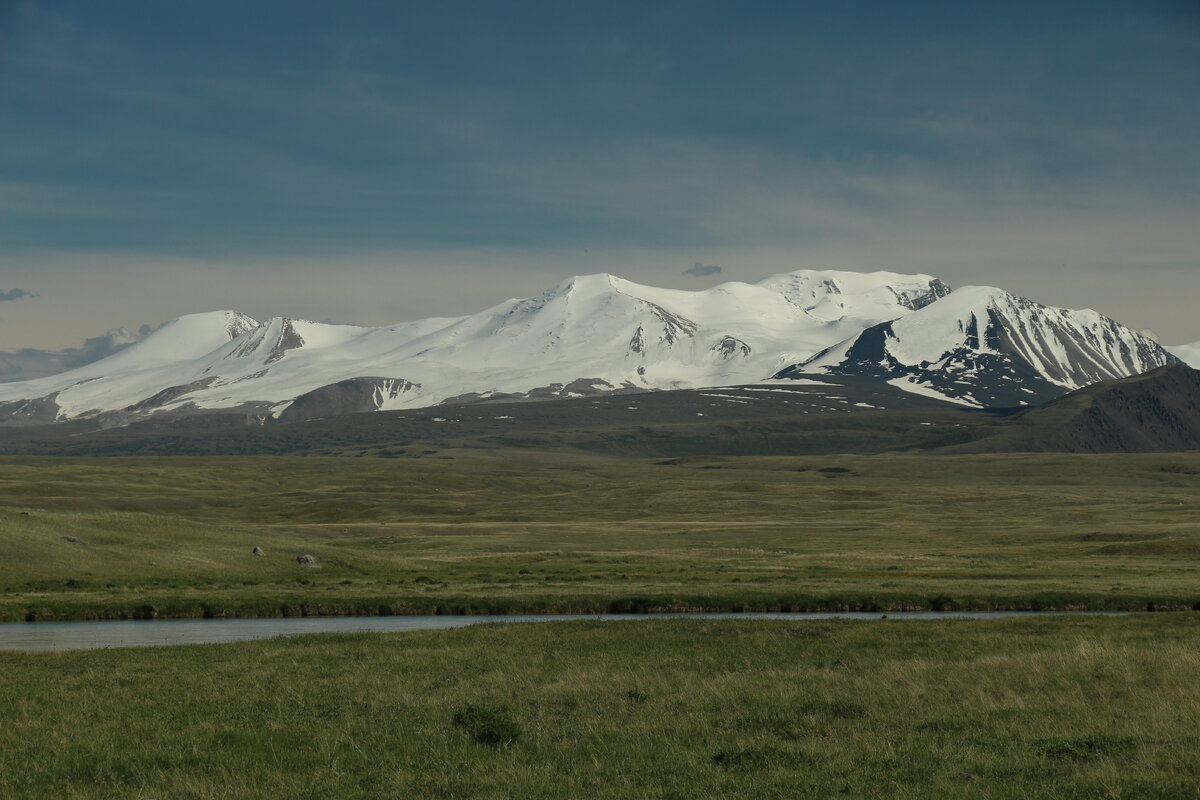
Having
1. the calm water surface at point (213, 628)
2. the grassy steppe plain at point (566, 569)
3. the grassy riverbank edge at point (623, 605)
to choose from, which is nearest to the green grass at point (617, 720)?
the calm water surface at point (213, 628)

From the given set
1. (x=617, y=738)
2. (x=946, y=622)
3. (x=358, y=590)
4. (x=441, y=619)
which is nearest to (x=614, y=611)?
(x=441, y=619)

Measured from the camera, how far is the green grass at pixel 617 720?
57.0 feet

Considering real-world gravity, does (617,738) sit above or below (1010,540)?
above

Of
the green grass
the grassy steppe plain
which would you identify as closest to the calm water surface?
the grassy steppe plain

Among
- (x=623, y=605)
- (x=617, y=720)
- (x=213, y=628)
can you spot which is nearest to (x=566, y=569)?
(x=623, y=605)

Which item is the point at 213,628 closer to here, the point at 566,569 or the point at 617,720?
the point at 617,720

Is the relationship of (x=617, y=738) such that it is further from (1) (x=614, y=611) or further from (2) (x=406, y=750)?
(1) (x=614, y=611)

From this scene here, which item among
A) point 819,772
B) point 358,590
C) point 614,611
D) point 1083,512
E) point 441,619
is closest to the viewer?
point 819,772

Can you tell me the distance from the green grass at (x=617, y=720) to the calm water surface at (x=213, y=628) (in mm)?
8569

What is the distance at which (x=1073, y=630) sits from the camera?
39.8 metres

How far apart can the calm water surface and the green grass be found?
8569mm

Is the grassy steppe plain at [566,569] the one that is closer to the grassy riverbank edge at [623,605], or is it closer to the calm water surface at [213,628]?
the grassy riverbank edge at [623,605]

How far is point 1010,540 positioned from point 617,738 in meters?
105

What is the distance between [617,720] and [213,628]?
32.7 m
